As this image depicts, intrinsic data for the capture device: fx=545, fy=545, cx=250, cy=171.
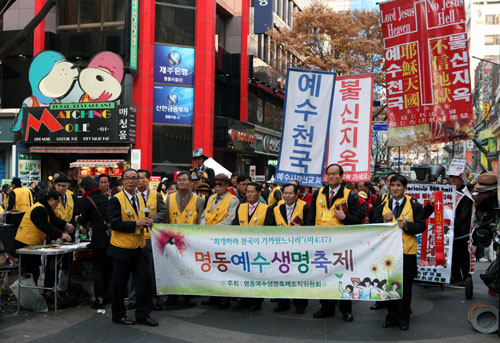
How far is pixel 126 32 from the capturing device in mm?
26312

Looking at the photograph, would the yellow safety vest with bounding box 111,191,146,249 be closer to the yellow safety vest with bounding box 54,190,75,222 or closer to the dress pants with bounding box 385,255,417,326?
the yellow safety vest with bounding box 54,190,75,222

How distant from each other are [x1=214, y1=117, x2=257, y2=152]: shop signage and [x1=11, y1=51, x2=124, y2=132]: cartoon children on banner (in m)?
5.74

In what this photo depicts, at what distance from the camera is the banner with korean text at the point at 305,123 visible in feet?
28.3

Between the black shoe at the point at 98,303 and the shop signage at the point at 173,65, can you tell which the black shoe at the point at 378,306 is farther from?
the shop signage at the point at 173,65

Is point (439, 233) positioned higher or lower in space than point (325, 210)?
lower

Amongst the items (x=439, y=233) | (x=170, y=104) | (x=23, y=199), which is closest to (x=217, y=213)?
(x=439, y=233)

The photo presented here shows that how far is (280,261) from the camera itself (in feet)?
23.6

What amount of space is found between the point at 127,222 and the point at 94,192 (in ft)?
4.70

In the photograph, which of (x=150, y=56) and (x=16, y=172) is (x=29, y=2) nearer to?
(x=150, y=56)

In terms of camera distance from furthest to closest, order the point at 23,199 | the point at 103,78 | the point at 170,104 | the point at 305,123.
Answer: the point at 170,104, the point at 103,78, the point at 23,199, the point at 305,123

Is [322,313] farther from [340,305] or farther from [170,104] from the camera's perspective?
[170,104]

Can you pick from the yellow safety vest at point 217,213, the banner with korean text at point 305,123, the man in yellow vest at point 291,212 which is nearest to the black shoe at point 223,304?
the man in yellow vest at point 291,212

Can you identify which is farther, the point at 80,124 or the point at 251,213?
the point at 80,124

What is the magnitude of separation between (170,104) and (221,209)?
20.6m
